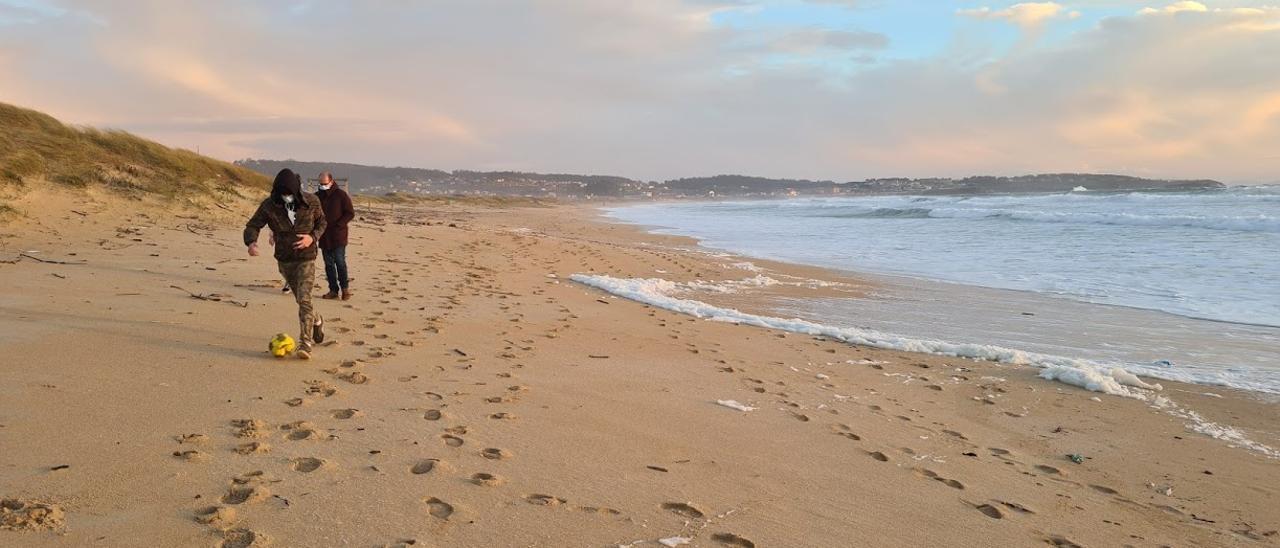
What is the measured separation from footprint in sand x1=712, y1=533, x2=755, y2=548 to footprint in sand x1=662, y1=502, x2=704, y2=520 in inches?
6.9

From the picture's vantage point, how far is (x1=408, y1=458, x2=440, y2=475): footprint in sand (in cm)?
343

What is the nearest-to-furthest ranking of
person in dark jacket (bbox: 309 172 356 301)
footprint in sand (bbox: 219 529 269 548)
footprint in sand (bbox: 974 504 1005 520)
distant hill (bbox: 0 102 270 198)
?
footprint in sand (bbox: 219 529 269 548) < footprint in sand (bbox: 974 504 1005 520) < person in dark jacket (bbox: 309 172 356 301) < distant hill (bbox: 0 102 270 198)

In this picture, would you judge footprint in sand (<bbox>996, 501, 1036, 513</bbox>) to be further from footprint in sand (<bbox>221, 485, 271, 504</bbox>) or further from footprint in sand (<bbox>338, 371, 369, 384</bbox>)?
footprint in sand (<bbox>338, 371, 369, 384</bbox>)

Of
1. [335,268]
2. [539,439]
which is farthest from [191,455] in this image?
[335,268]

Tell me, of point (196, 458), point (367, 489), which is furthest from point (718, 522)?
point (196, 458)

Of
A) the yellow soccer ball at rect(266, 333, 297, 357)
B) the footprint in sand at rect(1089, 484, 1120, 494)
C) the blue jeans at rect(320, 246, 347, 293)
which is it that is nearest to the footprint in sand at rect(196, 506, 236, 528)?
the yellow soccer ball at rect(266, 333, 297, 357)

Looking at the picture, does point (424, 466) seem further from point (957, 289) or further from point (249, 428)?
point (957, 289)

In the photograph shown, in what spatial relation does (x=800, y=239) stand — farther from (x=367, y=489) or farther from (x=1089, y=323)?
(x=367, y=489)

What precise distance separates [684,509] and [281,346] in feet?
11.5

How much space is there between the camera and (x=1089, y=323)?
969cm

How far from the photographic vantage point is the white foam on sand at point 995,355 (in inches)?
217

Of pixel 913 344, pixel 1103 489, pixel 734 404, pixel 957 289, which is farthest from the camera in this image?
pixel 957 289

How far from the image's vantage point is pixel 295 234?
18.4 ft

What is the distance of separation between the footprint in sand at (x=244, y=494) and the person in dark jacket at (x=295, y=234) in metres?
2.47
